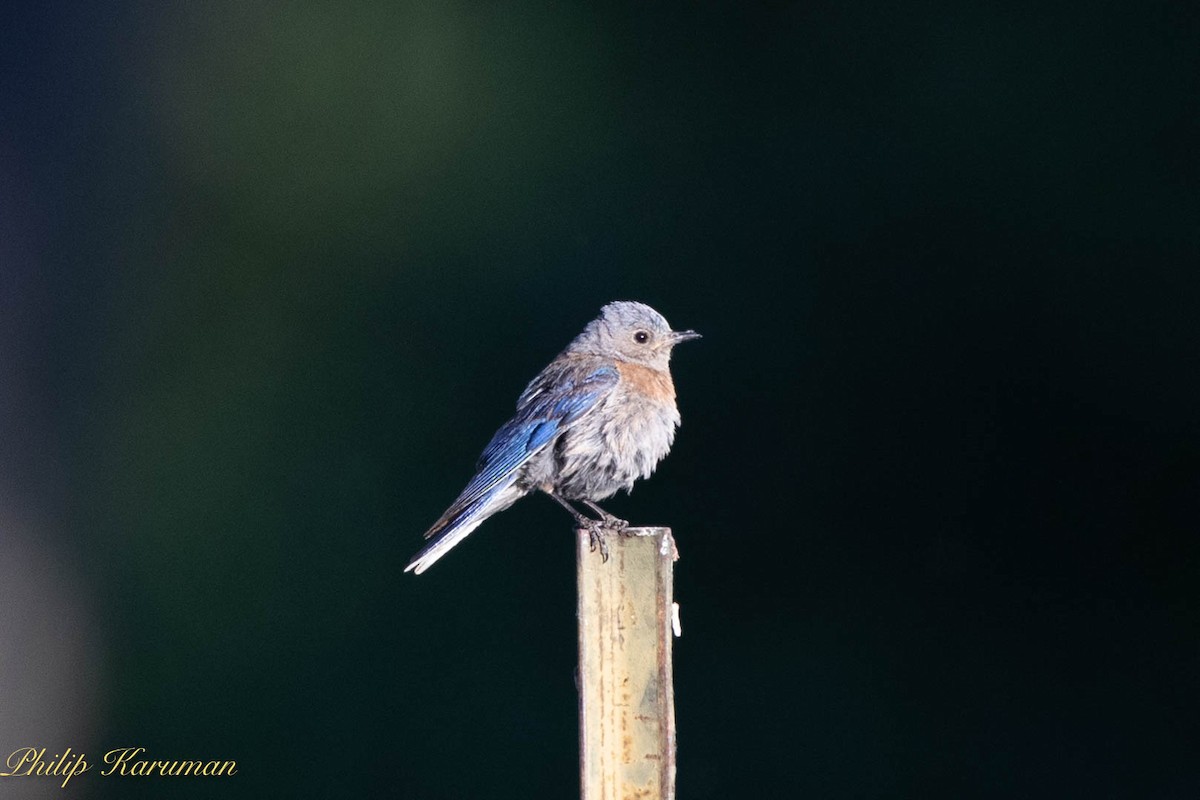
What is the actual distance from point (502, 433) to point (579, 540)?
1553 mm

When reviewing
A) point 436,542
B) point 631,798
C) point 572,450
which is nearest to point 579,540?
point 631,798

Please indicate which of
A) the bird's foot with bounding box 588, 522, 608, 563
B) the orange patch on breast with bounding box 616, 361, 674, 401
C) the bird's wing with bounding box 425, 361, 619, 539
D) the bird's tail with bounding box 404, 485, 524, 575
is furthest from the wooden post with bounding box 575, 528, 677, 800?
the orange patch on breast with bounding box 616, 361, 674, 401

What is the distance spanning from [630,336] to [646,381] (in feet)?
0.75

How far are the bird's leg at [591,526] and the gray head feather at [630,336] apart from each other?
0.56 meters

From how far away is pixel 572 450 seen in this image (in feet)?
12.4

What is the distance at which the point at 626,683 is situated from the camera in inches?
86.1

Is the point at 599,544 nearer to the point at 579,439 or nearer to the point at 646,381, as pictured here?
the point at 579,439

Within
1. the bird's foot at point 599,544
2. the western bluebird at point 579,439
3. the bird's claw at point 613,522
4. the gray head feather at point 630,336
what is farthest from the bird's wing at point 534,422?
the bird's foot at point 599,544

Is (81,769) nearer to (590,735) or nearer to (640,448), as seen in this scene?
(640,448)

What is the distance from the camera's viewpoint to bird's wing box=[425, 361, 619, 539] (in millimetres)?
3613

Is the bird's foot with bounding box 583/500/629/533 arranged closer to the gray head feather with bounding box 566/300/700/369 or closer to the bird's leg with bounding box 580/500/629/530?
the bird's leg with bounding box 580/500/629/530

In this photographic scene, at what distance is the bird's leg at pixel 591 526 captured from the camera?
7.46 feet

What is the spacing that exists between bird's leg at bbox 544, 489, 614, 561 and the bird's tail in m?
0.18

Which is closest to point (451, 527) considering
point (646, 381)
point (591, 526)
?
point (591, 526)
